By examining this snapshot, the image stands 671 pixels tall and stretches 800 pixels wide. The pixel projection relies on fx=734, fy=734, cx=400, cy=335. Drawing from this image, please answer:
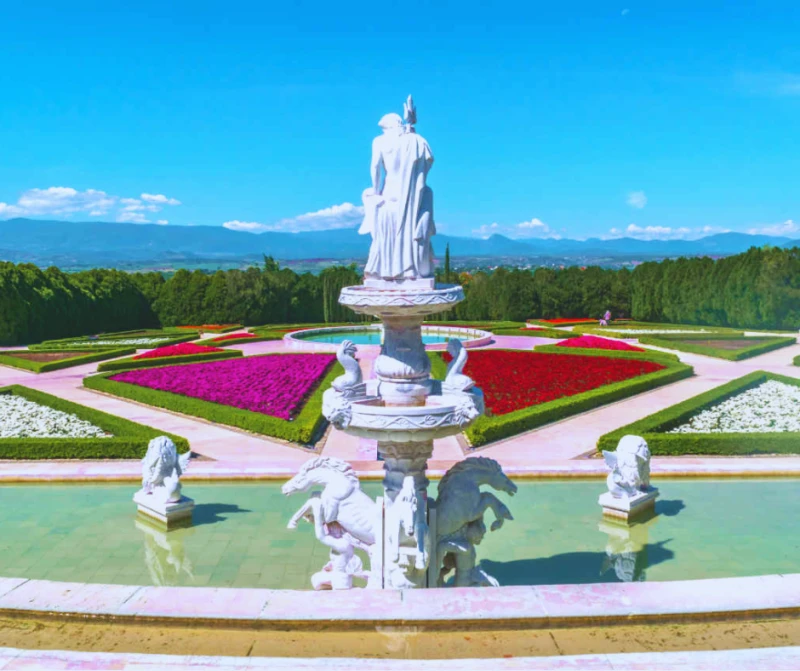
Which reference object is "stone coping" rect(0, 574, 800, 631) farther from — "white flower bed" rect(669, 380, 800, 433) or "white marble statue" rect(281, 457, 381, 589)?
"white flower bed" rect(669, 380, 800, 433)

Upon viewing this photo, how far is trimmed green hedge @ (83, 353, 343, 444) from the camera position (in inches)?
701

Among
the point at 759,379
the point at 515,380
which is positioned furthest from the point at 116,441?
the point at 759,379

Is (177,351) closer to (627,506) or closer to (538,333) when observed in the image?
(538,333)

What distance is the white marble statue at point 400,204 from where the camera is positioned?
8.20 m

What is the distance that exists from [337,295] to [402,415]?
1846 inches

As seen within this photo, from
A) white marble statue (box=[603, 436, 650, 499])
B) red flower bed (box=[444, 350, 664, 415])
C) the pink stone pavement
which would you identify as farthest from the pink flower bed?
white marble statue (box=[603, 436, 650, 499])

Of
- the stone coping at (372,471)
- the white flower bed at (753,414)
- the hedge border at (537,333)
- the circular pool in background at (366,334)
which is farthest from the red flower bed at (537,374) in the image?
the hedge border at (537,333)

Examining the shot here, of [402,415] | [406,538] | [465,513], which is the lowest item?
[406,538]

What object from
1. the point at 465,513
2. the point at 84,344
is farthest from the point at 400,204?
the point at 84,344

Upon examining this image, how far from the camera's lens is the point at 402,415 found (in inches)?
305

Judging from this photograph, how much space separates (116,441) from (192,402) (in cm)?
496

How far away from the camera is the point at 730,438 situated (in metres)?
16.1

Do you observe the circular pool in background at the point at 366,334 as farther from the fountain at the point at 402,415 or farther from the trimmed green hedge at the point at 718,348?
the fountain at the point at 402,415

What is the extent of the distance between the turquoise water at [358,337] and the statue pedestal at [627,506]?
28816mm
